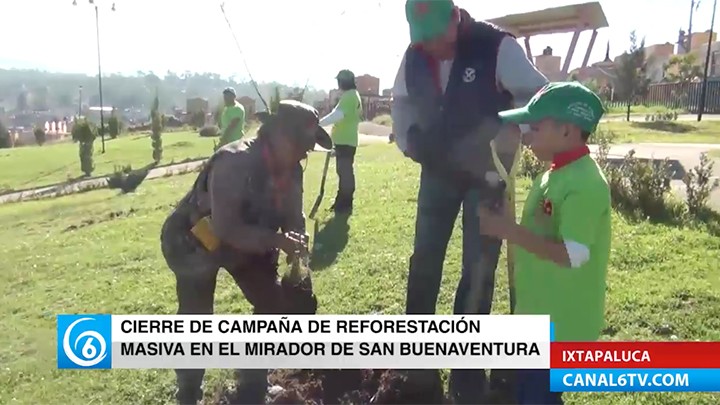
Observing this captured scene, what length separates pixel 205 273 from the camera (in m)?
2.73

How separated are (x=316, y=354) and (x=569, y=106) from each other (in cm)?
148

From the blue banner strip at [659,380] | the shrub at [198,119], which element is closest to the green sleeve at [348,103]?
the blue banner strip at [659,380]

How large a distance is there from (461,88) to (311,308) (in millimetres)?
1102

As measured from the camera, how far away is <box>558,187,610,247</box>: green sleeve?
6.29 ft

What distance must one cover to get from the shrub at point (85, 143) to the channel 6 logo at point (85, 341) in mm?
12497

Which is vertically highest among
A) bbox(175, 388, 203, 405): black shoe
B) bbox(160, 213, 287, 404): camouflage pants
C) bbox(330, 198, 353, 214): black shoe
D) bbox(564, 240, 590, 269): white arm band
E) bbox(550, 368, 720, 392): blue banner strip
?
bbox(564, 240, 590, 269): white arm band

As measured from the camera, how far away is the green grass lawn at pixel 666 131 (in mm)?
14297

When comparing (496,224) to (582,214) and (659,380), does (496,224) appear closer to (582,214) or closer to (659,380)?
(582,214)

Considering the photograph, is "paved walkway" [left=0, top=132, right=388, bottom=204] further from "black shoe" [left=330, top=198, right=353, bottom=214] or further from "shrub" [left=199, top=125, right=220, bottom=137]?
"black shoe" [left=330, top=198, right=353, bottom=214]

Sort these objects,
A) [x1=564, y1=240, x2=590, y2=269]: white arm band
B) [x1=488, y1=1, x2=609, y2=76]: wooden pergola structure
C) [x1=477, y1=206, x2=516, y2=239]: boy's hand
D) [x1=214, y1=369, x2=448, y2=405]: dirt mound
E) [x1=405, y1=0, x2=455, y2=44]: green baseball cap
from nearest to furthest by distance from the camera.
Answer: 1. [x1=564, y1=240, x2=590, y2=269]: white arm band
2. [x1=477, y1=206, x2=516, y2=239]: boy's hand
3. [x1=405, y1=0, x2=455, y2=44]: green baseball cap
4. [x1=214, y1=369, x2=448, y2=405]: dirt mound
5. [x1=488, y1=1, x2=609, y2=76]: wooden pergola structure

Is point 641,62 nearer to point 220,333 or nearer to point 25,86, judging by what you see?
point 25,86

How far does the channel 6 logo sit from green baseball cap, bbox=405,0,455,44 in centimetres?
170

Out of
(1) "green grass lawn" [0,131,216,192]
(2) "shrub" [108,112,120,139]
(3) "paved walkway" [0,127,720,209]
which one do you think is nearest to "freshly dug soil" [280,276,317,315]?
(3) "paved walkway" [0,127,720,209]

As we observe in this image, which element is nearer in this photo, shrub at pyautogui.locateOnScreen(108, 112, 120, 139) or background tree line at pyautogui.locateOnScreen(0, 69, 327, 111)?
background tree line at pyautogui.locateOnScreen(0, 69, 327, 111)
